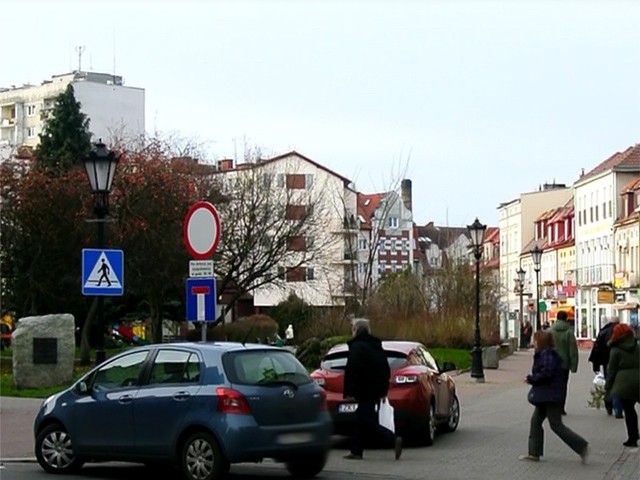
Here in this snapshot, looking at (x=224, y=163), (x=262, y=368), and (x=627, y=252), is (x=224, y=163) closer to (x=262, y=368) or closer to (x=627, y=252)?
(x=627, y=252)

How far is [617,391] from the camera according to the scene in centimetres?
1780

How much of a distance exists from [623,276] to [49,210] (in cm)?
5607

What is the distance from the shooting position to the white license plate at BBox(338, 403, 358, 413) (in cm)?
1780

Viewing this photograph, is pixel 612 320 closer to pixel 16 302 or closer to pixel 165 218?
pixel 165 218

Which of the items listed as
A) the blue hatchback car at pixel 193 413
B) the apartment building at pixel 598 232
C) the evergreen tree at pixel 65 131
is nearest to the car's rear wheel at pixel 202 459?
the blue hatchback car at pixel 193 413

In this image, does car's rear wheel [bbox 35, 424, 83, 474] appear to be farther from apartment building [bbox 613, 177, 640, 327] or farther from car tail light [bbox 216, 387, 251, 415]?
apartment building [bbox 613, 177, 640, 327]

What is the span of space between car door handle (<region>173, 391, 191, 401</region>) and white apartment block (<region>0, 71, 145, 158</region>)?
306 ft

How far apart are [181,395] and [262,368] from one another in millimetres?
986

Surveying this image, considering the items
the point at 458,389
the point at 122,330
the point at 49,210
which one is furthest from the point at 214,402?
the point at 122,330

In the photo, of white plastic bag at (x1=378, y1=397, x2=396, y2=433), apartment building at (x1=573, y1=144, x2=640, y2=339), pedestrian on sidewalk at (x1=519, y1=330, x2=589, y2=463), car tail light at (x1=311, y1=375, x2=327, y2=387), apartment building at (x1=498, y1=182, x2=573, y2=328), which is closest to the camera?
pedestrian on sidewalk at (x1=519, y1=330, x2=589, y2=463)

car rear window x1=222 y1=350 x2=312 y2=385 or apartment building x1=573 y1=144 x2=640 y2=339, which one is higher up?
apartment building x1=573 y1=144 x2=640 y2=339

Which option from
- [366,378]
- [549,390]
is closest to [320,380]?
[366,378]

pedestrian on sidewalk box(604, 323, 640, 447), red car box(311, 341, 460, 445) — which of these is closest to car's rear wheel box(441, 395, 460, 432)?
red car box(311, 341, 460, 445)

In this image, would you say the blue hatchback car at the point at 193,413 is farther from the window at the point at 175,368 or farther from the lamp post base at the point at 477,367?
the lamp post base at the point at 477,367
